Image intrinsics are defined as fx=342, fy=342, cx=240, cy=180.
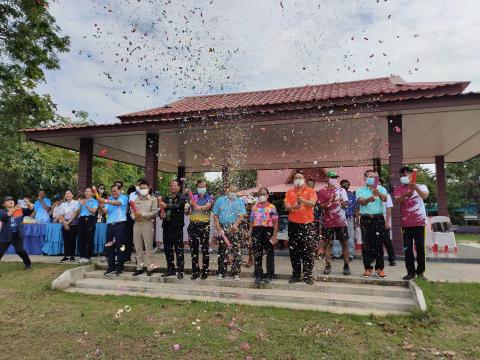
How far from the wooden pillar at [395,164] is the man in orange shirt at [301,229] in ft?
10.00

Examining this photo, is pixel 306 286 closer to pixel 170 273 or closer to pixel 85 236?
pixel 170 273

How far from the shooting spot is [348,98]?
808 centimetres

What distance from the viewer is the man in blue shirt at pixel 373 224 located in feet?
19.2

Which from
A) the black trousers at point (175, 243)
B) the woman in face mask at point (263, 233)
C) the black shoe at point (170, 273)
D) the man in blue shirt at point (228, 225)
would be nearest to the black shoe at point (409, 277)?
the woman in face mask at point (263, 233)

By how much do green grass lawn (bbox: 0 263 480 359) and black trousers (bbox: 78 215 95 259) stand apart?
2354mm

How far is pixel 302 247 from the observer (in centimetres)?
581

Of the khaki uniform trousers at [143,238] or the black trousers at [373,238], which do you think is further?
the khaki uniform trousers at [143,238]

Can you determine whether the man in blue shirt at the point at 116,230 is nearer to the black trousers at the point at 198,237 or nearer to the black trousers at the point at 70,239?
the black trousers at the point at 198,237

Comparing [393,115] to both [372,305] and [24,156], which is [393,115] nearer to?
[372,305]

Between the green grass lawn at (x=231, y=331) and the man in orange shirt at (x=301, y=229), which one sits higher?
the man in orange shirt at (x=301, y=229)

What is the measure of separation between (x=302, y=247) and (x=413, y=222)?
6.24 ft

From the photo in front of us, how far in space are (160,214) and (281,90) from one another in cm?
936

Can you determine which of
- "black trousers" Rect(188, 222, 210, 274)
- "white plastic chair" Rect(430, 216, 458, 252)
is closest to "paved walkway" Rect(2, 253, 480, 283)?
"black trousers" Rect(188, 222, 210, 274)

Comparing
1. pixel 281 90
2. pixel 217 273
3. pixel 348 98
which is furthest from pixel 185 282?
pixel 281 90
